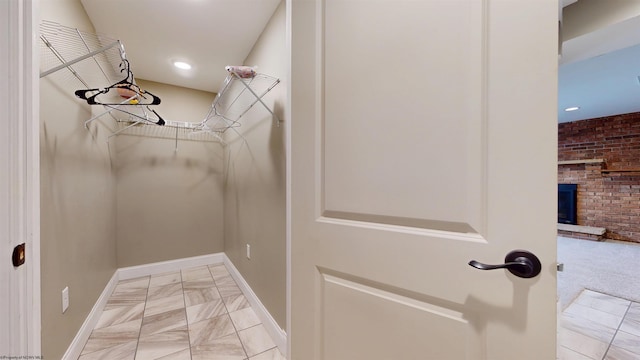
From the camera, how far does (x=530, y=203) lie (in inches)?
21.6

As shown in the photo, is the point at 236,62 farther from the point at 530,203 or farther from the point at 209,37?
the point at 530,203

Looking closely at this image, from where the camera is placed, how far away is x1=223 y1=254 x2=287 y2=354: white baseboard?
1.55 meters

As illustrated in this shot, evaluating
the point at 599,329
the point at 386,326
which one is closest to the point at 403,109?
the point at 386,326

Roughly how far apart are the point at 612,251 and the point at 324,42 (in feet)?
20.0

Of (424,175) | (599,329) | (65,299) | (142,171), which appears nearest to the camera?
(424,175)

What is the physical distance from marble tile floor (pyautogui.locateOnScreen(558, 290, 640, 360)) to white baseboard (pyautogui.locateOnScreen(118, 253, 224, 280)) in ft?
11.5

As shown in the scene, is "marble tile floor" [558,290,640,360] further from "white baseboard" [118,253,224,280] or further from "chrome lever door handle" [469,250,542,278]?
"white baseboard" [118,253,224,280]

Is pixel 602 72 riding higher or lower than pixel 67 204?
higher

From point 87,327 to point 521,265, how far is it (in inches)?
101

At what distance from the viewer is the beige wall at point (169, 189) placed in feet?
8.62

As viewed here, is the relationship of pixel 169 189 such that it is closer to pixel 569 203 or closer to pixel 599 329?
pixel 599 329

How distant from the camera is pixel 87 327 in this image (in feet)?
5.32

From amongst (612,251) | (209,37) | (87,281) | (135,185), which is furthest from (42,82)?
(612,251)

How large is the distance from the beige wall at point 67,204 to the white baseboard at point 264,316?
113 cm
